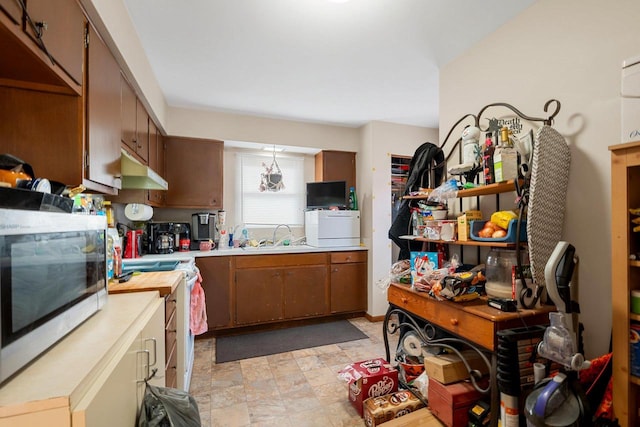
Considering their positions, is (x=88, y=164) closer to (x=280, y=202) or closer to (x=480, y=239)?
(x=480, y=239)

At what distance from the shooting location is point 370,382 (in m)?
1.83

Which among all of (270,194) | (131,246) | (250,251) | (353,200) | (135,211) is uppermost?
(270,194)

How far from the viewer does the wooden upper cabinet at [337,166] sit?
3.78m

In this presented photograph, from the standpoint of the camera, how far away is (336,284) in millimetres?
3504

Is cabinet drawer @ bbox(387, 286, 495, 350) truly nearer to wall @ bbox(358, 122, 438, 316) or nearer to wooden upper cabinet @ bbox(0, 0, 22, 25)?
wall @ bbox(358, 122, 438, 316)

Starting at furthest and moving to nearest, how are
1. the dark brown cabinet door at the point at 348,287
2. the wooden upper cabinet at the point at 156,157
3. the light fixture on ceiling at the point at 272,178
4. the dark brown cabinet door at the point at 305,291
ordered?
1. the light fixture on ceiling at the point at 272,178
2. the dark brown cabinet door at the point at 348,287
3. the dark brown cabinet door at the point at 305,291
4. the wooden upper cabinet at the point at 156,157

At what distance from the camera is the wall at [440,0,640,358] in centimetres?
132

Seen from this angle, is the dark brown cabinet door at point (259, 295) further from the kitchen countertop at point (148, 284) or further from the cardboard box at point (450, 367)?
the cardboard box at point (450, 367)

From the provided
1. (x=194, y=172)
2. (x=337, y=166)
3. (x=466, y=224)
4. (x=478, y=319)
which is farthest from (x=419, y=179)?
(x=194, y=172)

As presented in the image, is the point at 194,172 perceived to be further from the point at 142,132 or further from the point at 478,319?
the point at 478,319

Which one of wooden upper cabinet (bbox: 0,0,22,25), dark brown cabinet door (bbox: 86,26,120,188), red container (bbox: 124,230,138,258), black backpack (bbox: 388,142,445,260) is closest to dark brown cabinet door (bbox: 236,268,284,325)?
red container (bbox: 124,230,138,258)

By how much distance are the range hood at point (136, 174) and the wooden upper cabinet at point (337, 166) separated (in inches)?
82.0

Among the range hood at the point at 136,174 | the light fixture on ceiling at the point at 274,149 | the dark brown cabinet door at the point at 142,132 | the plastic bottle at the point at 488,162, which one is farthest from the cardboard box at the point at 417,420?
the light fixture on ceiling at the point at 274,149

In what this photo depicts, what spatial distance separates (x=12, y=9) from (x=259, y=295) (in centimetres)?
283
